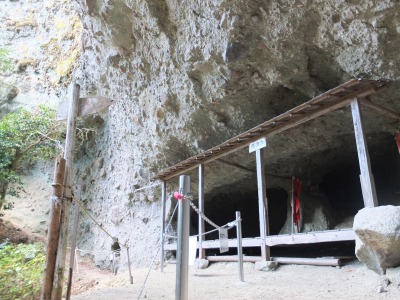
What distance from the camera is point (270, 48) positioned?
24.4ft

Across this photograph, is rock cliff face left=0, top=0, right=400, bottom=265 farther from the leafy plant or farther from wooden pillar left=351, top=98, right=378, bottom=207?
the leafy plant

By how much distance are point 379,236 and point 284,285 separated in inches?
72.7

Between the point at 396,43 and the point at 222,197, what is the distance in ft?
28.2

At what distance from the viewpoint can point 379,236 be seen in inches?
177

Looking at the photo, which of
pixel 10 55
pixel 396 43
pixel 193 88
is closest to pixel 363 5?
pixel 396 43

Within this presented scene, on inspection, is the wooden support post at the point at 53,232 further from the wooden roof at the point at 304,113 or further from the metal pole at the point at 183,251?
the wooden roof at the point at 304,113

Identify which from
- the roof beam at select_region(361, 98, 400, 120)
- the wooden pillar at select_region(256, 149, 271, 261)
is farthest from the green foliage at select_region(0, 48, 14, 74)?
the roof beam at select_region(361, 98, 400, 120)

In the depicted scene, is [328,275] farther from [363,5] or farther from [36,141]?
[36,141]

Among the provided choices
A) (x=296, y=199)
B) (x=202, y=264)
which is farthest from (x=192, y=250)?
(x=296, y=199)

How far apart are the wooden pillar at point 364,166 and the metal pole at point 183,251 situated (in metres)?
3.51

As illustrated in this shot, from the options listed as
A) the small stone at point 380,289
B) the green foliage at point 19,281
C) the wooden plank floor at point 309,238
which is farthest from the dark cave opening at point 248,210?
the small stone at point 380,289

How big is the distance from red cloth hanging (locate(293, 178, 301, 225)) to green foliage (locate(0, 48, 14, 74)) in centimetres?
1749

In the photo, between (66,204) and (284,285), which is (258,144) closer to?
(284,285)

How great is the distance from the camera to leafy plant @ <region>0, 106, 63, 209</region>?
13305mm
